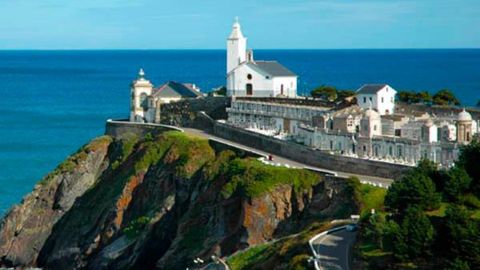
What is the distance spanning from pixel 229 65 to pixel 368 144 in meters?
30.7

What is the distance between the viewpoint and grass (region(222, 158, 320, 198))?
6094 centimetres

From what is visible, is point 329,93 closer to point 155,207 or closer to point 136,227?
point 155,207

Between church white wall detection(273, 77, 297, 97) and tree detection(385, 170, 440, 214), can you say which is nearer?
tree detection(385, 170, 440, 214)

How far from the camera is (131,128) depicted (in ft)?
284

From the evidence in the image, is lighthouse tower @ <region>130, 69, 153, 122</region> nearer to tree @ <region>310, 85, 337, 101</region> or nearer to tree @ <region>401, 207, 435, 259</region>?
tree @ <region>310, 85, 337, 101</region>

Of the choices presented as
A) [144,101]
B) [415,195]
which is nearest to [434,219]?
[415,195]

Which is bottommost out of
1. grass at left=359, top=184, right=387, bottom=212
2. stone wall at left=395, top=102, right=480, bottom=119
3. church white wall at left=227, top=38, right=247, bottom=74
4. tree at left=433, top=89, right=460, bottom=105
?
grass at left=359, top=184, right=387, bottom=212

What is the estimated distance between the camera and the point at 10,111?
154 m

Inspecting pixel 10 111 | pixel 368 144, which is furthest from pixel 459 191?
pixel 10 111

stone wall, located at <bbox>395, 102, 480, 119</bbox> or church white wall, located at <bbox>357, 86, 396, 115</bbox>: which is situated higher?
church white wall, located at <bbox>357, 86, 396, 115</bbox>

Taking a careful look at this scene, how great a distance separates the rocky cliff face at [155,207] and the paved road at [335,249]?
36.2ft

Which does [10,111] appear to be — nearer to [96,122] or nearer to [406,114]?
[96,122]

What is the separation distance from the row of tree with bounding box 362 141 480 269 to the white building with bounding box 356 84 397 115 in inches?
970

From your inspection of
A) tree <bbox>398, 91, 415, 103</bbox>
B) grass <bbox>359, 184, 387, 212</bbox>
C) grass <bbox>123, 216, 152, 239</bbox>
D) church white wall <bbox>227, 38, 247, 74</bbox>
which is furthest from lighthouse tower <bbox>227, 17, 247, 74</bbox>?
grass <bbox>359, 184, 387, 212</bbox>
